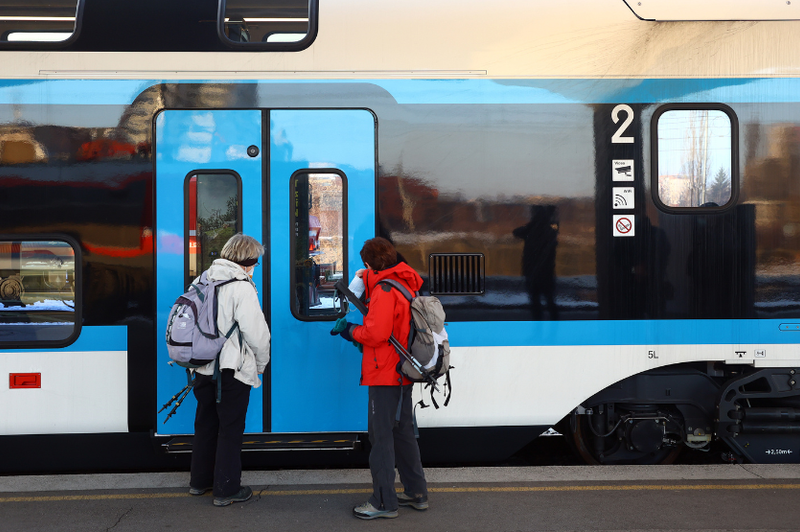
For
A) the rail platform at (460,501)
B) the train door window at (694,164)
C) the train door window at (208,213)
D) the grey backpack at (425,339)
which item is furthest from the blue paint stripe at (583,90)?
the rail platform at (460,501)

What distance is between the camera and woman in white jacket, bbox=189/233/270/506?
3.96 meters

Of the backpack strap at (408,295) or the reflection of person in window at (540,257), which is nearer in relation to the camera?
the backpack strap at (408,295)

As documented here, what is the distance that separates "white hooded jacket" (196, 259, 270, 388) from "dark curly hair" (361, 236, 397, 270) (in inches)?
29.0

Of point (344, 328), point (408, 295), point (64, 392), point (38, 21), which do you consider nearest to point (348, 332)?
point (344, 328)

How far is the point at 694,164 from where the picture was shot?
15.1ft

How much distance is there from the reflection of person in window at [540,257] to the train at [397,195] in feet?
0.05

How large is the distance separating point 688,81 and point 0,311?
493cm

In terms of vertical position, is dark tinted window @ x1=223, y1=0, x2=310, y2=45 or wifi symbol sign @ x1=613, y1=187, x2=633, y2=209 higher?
dark tinted window @ x1=223, y1=0, x2=310, y2=45

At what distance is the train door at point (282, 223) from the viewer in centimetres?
451

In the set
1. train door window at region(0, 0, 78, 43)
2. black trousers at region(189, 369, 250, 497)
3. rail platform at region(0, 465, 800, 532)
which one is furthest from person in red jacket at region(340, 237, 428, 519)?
train door window at region(0, 0, 78, 43)

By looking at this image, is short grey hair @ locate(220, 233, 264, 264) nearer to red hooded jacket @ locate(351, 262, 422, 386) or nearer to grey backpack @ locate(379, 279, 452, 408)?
red hooded jacket @ locate(351, 262, 422, 386)

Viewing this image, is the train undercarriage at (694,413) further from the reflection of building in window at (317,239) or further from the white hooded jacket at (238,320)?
the white hooded jacket at (238,320)

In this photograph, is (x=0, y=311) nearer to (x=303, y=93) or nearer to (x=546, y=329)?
(x=303, y=93)

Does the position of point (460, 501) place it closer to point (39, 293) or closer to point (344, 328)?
point (344, 328)
